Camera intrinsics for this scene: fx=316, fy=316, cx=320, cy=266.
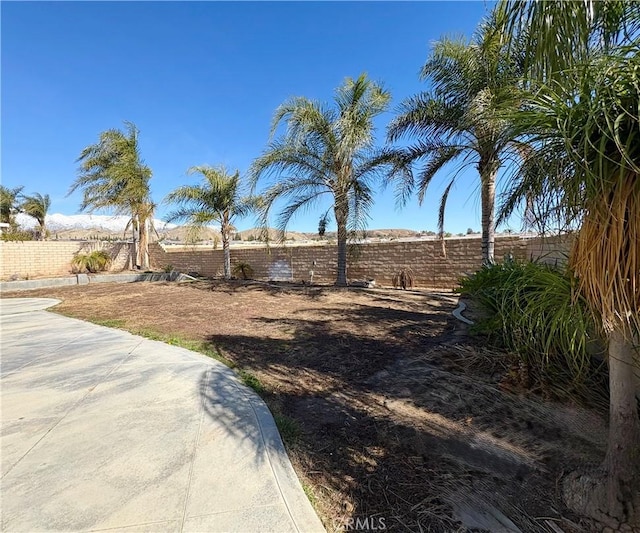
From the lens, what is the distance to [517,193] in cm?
212

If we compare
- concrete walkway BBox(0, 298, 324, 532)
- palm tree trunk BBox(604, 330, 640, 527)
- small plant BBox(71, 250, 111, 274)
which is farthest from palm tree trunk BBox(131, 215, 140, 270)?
palm tree trunk BBox(604, 330, 640, 527)

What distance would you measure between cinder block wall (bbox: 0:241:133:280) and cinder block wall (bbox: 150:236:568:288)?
713 cm

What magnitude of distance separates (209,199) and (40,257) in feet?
36.8

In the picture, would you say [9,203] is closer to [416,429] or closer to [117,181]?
[117,181]

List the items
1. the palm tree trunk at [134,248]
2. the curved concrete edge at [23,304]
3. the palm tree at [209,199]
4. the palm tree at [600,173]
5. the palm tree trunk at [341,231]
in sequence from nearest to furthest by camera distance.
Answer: the palm tree at [600,173] < the curved concrete edge at [23,304] < the palm tree trunk at [341,231] < the palm tree at [209,199] < the palm tree trunk at [134,248]

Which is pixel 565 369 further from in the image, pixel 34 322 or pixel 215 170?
pixel 215 170

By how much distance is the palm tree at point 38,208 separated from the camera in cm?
2666

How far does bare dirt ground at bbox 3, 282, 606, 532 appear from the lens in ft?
6.13

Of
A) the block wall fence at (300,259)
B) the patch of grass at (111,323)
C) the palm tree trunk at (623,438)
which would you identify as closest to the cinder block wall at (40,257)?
the block wall fence at (300,259)

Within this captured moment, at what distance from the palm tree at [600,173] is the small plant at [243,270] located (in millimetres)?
15099

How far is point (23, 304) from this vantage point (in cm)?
1007

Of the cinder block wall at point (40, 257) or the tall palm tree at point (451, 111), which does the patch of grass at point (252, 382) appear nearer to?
the tall palm tree at point (451, 111)

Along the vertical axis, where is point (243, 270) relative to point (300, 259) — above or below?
below

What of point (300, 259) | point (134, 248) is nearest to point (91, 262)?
point (134, 248)
